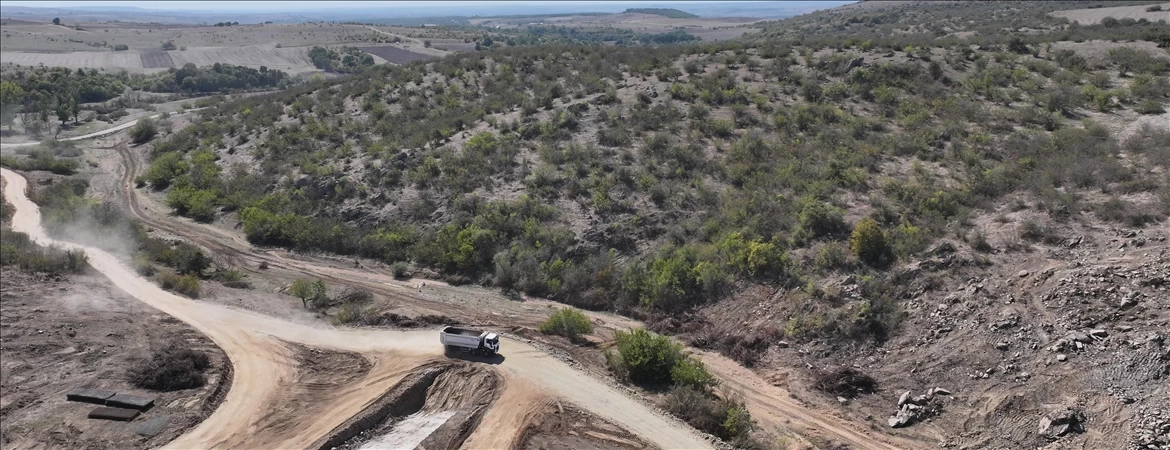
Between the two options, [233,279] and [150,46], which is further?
[150,46]

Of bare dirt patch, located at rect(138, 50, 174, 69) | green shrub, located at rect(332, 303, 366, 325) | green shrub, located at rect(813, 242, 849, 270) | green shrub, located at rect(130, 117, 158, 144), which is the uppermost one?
bare dirt patch, located at rect(138, 50, 174, 69)

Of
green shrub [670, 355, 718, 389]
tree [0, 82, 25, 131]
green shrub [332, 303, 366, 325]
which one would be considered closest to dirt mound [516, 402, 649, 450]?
green shrub [670, 355, 718, 389]

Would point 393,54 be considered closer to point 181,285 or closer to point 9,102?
point 181,285

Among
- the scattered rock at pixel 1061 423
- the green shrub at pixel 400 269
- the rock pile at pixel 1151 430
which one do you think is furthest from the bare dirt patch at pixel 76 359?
the rock pile at pixel 1151 430

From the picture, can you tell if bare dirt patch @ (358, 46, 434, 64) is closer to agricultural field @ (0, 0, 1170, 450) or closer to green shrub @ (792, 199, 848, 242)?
agricultural field @ (0, 0, 1170, 450)

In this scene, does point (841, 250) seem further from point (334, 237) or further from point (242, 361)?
point (334, 237)

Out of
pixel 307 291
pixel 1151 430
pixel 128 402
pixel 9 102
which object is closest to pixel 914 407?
pixel 1151 430
